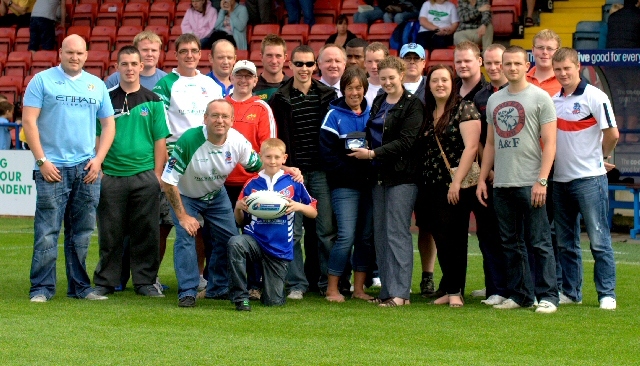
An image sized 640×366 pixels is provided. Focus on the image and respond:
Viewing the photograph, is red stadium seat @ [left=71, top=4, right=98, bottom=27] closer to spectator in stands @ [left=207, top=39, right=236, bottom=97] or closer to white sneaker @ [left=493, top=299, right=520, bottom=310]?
spectator in stands @ [left=207, top=39, right=236, bottom=97]

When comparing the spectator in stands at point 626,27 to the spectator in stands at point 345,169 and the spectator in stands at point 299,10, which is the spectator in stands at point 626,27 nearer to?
the spectator in stands at point 299,10

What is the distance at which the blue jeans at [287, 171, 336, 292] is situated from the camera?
8805 mm

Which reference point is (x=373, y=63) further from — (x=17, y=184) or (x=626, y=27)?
(x=17, y=184)

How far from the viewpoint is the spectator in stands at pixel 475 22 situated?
16.6 m

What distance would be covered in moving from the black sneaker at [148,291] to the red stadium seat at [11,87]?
1161 centimetres

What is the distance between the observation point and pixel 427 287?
364 inches

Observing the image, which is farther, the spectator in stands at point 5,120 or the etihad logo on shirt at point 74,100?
the spectator in stands at point 5,120

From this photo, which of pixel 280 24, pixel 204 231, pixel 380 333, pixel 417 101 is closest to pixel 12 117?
pixel 280 24

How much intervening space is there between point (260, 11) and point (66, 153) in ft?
37.6

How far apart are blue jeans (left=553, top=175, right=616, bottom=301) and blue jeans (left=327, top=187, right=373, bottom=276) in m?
1.44

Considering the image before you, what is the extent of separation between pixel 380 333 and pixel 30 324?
2240 millimetres

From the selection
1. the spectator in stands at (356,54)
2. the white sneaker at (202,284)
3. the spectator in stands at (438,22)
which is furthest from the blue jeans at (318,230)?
the spectator in stands at (438,22)

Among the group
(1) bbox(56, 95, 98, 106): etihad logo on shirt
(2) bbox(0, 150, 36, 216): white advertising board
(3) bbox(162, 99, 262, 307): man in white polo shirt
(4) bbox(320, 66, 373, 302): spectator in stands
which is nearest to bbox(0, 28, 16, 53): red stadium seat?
(2) bbox(0, 150, 36, 216): white advertising board

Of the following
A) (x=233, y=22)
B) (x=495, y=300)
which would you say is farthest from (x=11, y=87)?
(x=495, y=300)
